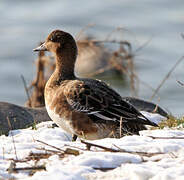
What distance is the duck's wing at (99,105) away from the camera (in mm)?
7254

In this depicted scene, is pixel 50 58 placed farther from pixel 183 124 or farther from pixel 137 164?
pixel 137 164

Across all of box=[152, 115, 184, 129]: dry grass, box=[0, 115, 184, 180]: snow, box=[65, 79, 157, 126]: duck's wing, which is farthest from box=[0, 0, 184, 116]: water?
box=[0, 115, 184, 180]: snow

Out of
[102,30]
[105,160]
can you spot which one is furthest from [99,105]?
[102,30]

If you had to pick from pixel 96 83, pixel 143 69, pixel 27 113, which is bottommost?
pixel 143 69

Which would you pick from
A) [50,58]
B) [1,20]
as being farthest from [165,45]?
[50,58]

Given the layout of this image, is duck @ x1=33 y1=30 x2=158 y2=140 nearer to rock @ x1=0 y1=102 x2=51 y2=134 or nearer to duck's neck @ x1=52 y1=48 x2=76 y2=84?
duck's neck @ x1=52 y1=48 x2=76 y2=84

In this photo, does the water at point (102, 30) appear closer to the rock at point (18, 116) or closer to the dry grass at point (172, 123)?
the rock at point (18, 116)

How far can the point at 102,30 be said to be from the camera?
67.8 feet

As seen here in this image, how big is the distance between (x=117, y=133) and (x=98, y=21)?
47.2 feet

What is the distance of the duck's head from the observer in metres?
8.17

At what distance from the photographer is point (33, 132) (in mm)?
7578

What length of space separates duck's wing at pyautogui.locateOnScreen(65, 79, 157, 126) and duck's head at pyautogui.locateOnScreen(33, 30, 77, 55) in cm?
92

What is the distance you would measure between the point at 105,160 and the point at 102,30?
50.6 feet

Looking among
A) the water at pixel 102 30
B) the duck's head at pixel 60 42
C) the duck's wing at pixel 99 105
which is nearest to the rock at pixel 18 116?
the duck's head at pixel 60 42
